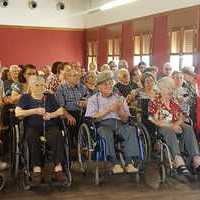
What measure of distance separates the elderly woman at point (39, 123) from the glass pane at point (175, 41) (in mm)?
4414

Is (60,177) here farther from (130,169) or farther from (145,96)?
(145,96)

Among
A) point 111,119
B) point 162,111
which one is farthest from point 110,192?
point 162,111

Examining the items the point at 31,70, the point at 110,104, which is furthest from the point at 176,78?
the point at 31,70

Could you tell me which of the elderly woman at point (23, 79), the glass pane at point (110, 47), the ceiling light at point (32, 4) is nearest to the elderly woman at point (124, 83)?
the elderly woman at point (23, 79)

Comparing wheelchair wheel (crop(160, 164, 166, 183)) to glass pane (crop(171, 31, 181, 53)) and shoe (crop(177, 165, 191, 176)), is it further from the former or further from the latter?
glass pane (crop(171, 31, 181, 53))

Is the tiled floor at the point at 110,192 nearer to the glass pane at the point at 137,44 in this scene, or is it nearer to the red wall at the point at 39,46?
the glass pane at the point at 137,44

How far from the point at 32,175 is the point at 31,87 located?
0.81m

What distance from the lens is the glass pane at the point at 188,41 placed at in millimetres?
7547

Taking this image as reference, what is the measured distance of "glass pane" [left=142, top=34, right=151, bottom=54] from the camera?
Result: 892 centimetres

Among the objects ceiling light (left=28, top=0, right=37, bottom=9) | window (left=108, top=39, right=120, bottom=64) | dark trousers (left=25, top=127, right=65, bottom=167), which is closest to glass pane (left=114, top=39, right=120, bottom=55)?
window (left=108, top=39, right=120, bottom=64)

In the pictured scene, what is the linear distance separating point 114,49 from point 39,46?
2.41 m

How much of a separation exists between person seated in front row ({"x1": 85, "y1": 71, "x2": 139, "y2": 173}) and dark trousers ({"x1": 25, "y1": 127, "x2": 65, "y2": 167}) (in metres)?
0.40

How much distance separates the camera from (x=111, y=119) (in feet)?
14.0

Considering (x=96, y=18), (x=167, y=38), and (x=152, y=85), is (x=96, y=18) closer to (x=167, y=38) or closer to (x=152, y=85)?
(x=167, y=38)
